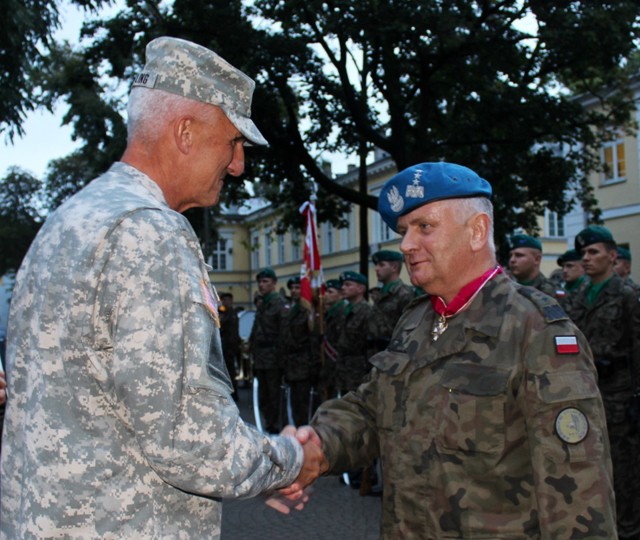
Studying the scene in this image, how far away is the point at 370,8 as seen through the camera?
13539 mm

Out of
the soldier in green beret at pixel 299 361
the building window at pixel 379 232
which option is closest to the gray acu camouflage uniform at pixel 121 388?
the soldier in green beret at pixel 299 361

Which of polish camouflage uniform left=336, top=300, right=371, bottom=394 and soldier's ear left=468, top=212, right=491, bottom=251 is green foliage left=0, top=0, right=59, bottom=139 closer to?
polish camouflage uniform left=336, top=300, right=371, bottom=394

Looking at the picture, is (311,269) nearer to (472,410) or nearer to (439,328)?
(439,328)

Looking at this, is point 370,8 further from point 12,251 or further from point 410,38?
point 12,251

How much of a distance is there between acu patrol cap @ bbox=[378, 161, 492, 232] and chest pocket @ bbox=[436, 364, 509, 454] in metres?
0.55

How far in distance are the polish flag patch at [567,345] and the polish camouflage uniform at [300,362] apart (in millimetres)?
9018

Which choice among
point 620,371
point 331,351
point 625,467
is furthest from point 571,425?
point 331,351

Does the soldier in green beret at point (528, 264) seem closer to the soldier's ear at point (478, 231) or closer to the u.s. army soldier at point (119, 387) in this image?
the soldier's ear at point (478, 231)

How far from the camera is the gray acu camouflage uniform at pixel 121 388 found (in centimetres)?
186

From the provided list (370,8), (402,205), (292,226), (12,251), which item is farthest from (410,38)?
(12,251)

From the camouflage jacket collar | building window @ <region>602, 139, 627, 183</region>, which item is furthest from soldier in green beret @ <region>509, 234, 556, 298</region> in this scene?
building window @ <region>602, 139, 627, 183</region>

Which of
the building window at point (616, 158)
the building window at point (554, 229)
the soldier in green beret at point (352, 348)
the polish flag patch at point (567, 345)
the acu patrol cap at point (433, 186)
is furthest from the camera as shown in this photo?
the building window at point (554, 229)

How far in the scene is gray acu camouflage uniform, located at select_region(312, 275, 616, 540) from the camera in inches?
82.4

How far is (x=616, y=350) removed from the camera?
6324 mm
